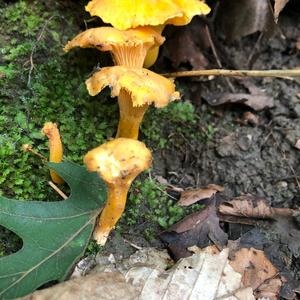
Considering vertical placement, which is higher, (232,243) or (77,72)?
(77,72)

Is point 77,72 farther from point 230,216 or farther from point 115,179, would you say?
point 230,216

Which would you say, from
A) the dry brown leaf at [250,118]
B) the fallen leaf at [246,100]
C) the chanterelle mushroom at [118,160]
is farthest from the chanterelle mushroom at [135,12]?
the dry brown leaf at [250,118]

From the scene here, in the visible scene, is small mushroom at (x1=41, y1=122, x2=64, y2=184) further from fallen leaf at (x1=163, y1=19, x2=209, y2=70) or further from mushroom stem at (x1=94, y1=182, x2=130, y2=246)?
fallen leaf at (x1=163, y1=19, x2=209, y2=70)

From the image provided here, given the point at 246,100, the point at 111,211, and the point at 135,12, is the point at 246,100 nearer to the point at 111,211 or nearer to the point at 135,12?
the point at 135,12

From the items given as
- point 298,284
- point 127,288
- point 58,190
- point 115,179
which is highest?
point 115,179

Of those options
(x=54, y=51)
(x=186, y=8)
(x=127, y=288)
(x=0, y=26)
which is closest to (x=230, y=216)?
(x=127, y=288)

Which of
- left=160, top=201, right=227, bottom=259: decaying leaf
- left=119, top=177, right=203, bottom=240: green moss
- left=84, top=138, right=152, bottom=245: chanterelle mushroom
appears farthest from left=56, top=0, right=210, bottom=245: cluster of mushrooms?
left=160, top=201, right=227, bottom=259: decaying leaf

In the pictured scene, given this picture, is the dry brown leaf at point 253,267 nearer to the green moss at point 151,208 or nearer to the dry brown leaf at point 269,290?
the dry brown leaf at point 269,290
